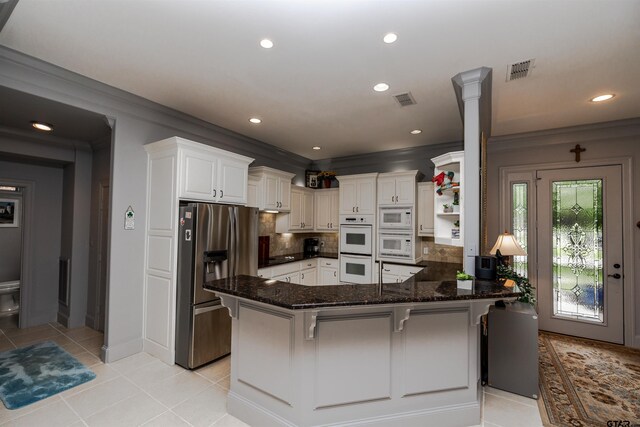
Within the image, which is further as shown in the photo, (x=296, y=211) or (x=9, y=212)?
(x=296, y=211)

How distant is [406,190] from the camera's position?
4555 millimetres

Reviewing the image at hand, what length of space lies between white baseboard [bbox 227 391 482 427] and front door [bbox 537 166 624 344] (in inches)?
113

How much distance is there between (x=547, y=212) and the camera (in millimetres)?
4090

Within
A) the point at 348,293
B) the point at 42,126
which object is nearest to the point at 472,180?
the point at 348,293

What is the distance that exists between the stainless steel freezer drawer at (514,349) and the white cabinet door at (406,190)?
2.17 m

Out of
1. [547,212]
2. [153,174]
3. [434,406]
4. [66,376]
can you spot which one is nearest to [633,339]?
[547,212]

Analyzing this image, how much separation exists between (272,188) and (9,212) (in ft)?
15.9

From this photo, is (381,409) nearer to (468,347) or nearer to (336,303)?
(468,347)

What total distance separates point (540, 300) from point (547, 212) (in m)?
1.27

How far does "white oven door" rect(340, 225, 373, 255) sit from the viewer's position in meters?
4.83

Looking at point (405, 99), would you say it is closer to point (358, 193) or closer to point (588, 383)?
point (358, 193)

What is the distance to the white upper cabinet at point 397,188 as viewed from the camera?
14.8ft

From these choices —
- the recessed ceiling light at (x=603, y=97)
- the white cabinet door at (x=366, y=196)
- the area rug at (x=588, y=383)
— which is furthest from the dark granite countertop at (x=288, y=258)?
the recessed ceiling light at (x=603, y=97)

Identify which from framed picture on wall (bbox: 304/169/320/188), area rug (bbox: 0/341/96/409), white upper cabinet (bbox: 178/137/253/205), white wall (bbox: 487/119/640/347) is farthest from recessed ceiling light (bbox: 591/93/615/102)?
area rug (bbox: 0/341/96/409)
